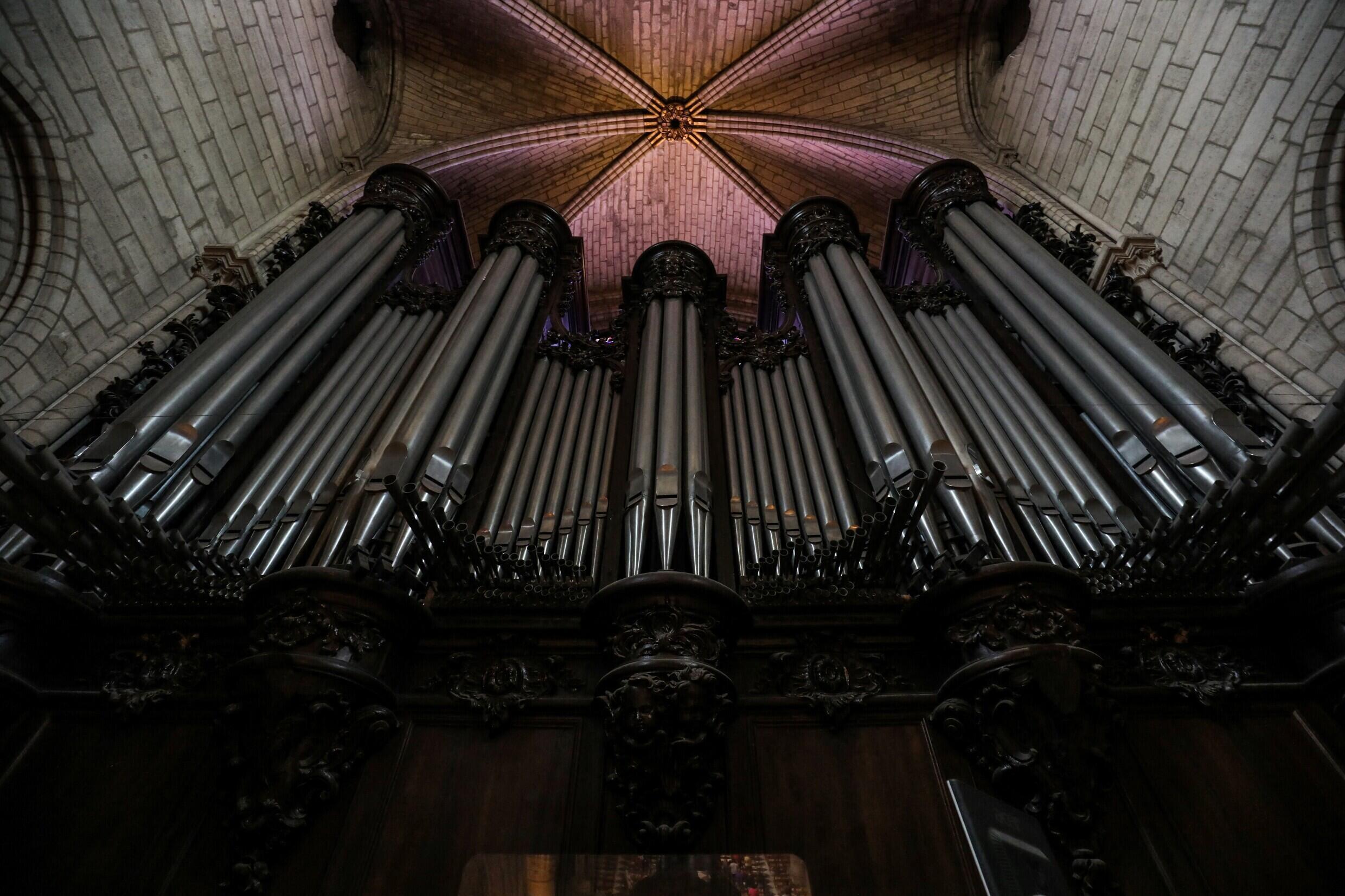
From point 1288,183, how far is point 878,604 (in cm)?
422

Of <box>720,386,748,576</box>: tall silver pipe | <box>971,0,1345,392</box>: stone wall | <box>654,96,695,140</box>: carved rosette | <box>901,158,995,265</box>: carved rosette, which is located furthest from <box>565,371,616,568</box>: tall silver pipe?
<box>654,96,695,140</box>: carved rosette

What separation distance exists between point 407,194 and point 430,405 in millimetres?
3671

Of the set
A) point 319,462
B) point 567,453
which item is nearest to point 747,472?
point 567,453

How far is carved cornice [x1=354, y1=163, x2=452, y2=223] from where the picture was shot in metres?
7.14

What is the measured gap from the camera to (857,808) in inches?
109

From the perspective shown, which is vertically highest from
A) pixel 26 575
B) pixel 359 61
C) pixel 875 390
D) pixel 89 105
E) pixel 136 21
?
pixel 359 61

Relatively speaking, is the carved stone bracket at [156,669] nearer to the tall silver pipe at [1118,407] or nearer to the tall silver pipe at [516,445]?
the tall silver pipe at [516,445]

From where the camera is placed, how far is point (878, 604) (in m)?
3.37

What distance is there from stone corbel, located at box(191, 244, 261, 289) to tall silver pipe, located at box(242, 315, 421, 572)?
52.6 inches

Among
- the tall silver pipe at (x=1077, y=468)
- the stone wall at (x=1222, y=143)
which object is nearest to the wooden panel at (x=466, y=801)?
the tall silver pipe at (x=1077, y=468)

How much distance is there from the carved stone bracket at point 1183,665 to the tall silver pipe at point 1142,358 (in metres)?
0.90

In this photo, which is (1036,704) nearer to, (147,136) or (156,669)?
(156,669)

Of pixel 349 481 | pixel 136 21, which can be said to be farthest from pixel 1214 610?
pixel 136 21

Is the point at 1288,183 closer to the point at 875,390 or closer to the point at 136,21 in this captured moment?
the point at 875,390
